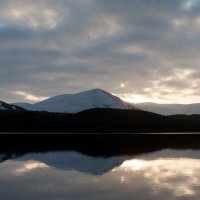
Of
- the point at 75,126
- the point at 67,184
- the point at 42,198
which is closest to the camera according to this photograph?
the point at 42,198

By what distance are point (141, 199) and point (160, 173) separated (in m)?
14.1

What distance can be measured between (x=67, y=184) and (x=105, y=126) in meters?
165

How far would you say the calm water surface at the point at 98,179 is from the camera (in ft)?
90.6

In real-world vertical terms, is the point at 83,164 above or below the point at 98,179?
above

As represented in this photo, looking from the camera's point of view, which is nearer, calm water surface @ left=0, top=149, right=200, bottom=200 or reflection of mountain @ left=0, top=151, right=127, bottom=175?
calm water surface @ left=0, top=149, right=200, bottom=200

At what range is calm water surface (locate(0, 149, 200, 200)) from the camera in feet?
90.6

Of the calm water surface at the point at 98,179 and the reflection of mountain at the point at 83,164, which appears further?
the reflection of mountain at the point at 83,164

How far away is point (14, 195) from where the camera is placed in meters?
26.7

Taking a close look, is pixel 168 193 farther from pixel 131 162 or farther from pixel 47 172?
pixel 131 162

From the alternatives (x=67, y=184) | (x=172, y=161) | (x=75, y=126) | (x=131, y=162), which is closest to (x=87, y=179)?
(x=67, y=184)

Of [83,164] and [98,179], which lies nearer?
[98,179]

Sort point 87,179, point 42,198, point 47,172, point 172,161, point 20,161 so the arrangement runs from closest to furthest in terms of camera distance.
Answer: point 42,198
point 87,179
point 47,172
point 20,161
point 172,161

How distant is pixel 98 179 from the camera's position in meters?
35.2

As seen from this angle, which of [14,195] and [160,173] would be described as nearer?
[14,195]
